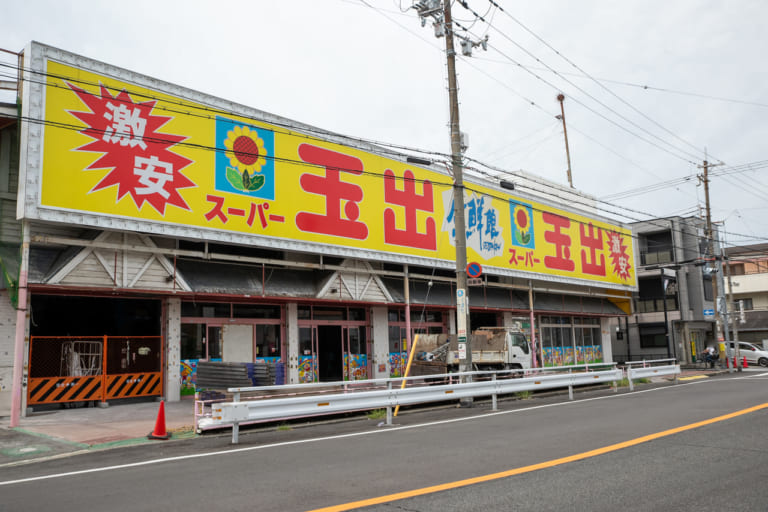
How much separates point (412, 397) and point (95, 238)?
9.18m

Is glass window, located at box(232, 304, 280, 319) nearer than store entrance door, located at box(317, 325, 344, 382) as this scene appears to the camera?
Yes

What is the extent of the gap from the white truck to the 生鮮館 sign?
3.46 metres

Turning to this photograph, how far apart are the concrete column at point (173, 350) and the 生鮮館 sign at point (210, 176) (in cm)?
283

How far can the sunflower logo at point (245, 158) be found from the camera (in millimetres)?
17672

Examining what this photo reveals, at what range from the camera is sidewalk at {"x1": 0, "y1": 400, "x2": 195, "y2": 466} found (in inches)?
407

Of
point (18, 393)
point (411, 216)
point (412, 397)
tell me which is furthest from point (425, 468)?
point (411, 216)

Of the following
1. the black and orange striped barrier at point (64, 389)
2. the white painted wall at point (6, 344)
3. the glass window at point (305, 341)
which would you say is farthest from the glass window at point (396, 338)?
the white painted wall at point (6, 344)

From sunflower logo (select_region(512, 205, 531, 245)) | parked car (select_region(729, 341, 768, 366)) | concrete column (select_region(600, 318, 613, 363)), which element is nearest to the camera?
sunflower logo (select_region(512, 205, 531, 245))

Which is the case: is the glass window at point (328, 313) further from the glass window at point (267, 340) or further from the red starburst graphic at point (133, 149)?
the red starburst graphic at point (133, 149)

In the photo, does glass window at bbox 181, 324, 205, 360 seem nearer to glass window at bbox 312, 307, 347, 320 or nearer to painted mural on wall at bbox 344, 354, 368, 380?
glass window at bbox 312, 307, 347, 320

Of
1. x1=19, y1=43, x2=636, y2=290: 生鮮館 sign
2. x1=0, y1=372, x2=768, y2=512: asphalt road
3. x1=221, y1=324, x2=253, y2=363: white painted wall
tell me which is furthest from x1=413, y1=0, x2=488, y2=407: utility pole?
x1=221, y1=324, x2=253, y2=363: white painted wall

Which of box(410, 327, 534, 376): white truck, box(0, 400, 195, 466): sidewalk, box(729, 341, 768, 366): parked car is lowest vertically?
box(729, 341, 768, 366): parked car

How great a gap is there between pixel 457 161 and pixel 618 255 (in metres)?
24.4

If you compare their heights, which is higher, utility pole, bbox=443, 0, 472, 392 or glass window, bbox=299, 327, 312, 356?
utility pole, bbox=443, 0, 472, 392
